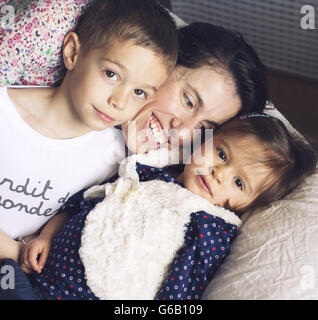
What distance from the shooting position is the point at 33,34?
3.35 ft

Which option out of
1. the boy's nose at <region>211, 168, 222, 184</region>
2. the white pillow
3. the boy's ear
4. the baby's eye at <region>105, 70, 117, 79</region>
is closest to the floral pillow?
the boy's ear

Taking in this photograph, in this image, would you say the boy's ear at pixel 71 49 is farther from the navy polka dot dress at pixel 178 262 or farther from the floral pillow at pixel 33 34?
the navy polka dot dress at pixel 178 262

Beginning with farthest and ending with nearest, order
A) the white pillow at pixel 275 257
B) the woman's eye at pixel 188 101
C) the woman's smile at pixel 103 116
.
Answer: the woman's eye at pixel 188 101
the woman's smile at pixel 103 116
the white pillow at pixel 275 257

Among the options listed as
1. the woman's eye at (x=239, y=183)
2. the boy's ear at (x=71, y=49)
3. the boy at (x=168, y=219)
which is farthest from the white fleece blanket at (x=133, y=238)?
the boy's ear at (x=71, y=49)

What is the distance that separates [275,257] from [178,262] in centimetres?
22

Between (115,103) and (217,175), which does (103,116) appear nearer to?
(115,103)

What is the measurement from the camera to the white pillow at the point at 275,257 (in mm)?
897

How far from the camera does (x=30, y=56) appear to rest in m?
1.04

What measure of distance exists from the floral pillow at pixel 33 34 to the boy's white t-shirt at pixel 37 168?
79mm

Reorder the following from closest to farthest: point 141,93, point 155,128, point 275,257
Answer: point 275,257, point 141,93, point 155,128

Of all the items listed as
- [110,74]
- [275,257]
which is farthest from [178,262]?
[110,74]

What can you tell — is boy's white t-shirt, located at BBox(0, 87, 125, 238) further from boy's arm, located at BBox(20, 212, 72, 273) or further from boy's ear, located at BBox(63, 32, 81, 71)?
boy's ear, located at BBox(63, 32, 81, 71)

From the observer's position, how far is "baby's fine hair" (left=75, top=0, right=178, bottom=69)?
97cm
